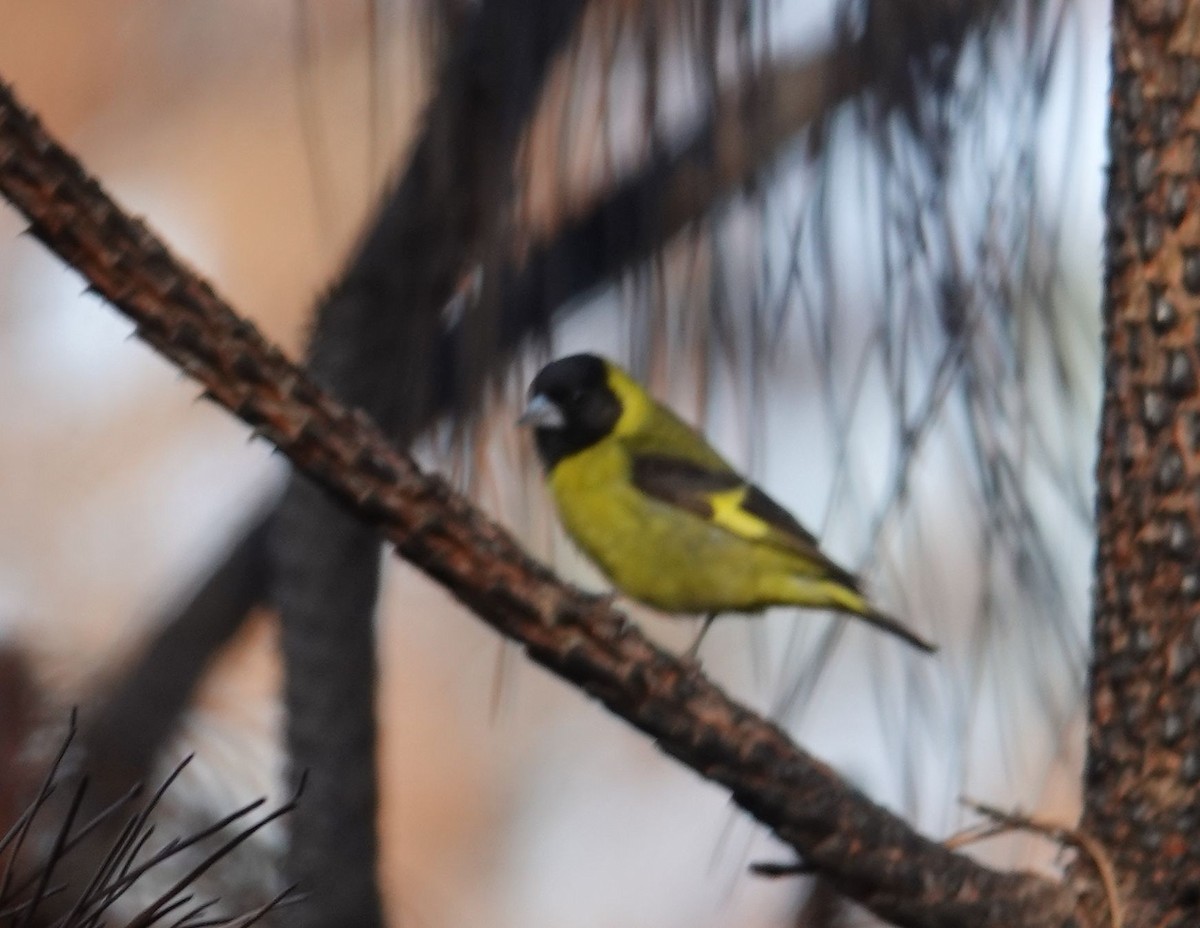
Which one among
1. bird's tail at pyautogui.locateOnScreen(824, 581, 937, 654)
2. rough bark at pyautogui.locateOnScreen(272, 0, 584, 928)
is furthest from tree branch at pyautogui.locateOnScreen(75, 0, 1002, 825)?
bird's tail at pyautogui.locateOnScreen(824, 581, 937, 654)


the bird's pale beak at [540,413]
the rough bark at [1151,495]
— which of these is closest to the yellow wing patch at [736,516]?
the bird's pale beak at [540,413]

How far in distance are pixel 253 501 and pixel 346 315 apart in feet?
0.77

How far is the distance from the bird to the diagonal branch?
12.0 inches

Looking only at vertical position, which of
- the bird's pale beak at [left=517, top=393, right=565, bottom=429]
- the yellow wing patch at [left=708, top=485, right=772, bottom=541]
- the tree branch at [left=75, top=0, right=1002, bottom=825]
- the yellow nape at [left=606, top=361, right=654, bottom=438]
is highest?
the tree branch at [left=75, top=0, right=1002, bottom=825]

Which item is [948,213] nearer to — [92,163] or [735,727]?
[735,727]

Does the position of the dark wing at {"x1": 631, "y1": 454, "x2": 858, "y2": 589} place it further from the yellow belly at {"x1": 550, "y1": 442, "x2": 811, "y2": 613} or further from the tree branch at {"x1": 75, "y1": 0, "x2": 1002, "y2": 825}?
the tree branch at {"x1": 75, "y1": 0, "x2": 1002, "y2": 825}

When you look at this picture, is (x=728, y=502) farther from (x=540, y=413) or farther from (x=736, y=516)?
(x=540, y=413)

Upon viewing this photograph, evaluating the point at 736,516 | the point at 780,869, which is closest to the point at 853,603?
the point at 736,516

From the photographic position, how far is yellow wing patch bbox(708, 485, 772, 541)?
0.85 metres

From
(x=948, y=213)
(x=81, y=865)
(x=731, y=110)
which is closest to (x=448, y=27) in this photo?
(x=731, y=110)

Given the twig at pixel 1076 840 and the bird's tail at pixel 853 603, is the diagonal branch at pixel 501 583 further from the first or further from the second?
the bird's tail at pixel 853 603

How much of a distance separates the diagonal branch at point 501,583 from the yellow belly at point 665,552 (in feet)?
1.06

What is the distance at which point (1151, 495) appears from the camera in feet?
1.85

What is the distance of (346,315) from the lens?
0.79 metres
